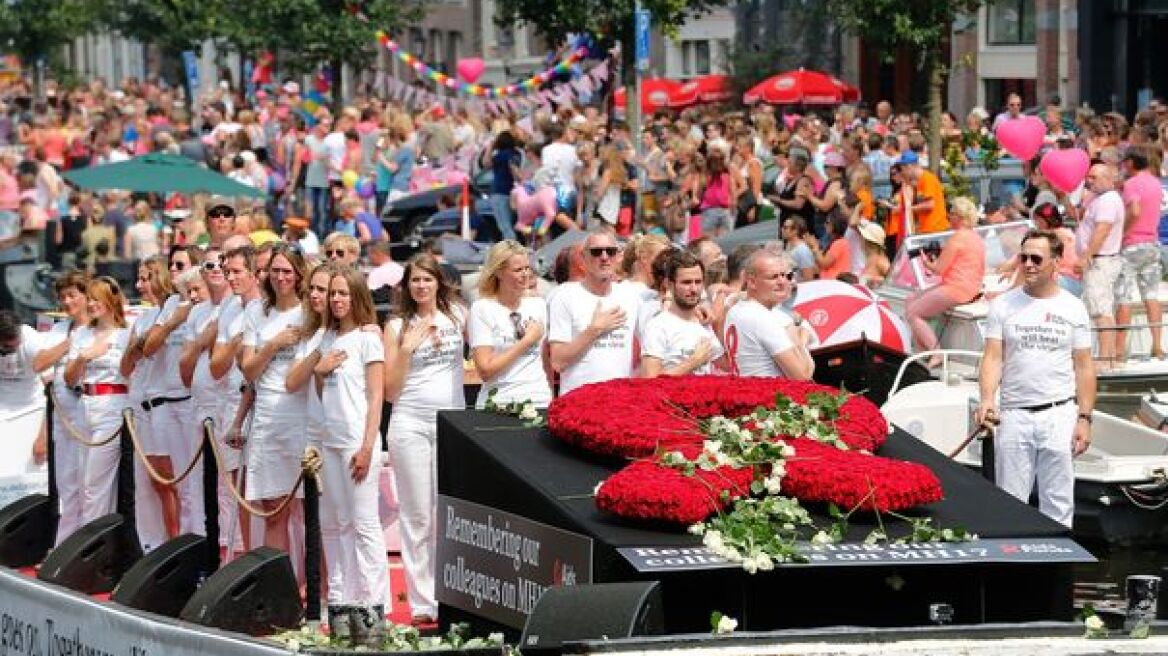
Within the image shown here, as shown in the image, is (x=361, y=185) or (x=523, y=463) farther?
(x=361, y=185)

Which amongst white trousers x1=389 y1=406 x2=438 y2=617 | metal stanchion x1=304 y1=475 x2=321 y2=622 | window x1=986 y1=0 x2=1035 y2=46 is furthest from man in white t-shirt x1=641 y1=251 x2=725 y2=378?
window x1=986 y1=0 x2=1035 y2=46

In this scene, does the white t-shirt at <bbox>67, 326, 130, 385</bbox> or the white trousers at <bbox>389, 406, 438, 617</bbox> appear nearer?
the white trousers at <bbox>389, 406, 438, 617</bbox>

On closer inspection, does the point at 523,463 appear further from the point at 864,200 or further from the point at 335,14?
the point at 335,14

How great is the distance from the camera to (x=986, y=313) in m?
18.0

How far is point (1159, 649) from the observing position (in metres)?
7.52

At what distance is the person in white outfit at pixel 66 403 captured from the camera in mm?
14508

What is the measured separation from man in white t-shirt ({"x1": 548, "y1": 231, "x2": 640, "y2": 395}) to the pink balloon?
49.4ft

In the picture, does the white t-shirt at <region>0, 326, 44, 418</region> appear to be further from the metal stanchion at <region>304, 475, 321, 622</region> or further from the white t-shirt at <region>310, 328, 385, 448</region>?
the metal stanchion at <region>304, 475, 321, 622</region>

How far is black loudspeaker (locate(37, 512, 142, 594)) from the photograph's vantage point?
12.5 metres

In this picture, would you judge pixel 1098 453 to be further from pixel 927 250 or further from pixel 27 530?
pixel 27 530

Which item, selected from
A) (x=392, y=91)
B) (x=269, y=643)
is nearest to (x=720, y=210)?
(x=269, y=643)

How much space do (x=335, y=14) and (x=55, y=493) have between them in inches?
1362

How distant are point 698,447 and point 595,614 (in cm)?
150

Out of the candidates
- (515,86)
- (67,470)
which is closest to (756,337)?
(67,470)
